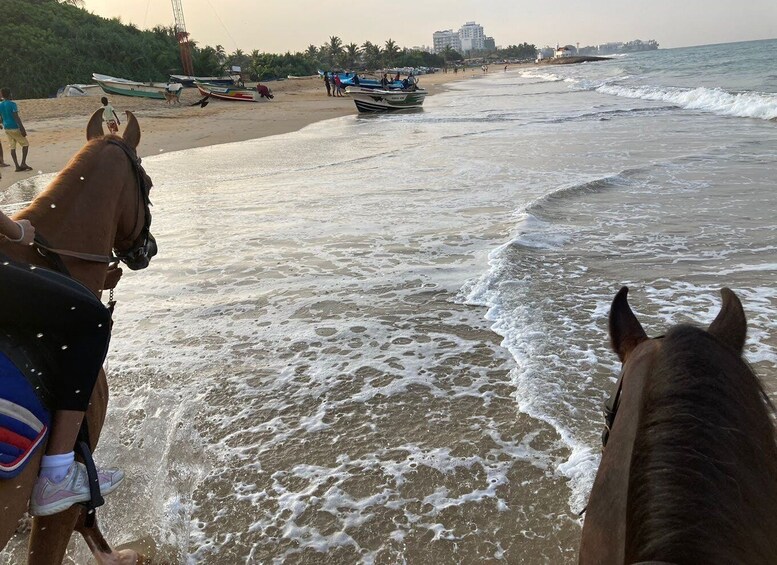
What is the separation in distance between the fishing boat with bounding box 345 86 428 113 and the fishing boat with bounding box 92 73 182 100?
1399 cm

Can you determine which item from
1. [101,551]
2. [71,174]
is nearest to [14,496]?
[101,551]

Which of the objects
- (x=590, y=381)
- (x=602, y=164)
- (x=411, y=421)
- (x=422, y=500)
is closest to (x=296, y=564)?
(x=422, y=500)

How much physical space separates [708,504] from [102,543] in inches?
106

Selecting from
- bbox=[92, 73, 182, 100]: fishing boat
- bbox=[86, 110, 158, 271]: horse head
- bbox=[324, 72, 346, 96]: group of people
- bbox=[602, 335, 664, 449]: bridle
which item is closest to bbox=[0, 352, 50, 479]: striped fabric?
bbox=[86, 110, 158, 271]: horse head

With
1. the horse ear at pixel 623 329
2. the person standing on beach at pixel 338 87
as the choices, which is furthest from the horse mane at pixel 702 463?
the person standing on beach at pixel 338 87

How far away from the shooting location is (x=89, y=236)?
244 cm

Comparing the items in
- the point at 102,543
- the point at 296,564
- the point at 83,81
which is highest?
the point at 83,81

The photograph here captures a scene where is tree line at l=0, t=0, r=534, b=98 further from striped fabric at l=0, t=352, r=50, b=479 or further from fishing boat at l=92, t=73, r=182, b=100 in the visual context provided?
striped fabric at l=0, t=352, r=50, b=479

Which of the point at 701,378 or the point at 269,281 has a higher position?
the point at 701,378

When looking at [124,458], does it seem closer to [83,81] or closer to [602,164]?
Answer: [602,164]

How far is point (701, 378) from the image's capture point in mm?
1161

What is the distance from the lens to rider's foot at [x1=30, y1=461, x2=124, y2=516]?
195 centimetres

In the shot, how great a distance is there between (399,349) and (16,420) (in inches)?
122

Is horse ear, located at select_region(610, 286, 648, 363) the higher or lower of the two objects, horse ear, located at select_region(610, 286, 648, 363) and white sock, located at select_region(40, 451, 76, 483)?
the higher
